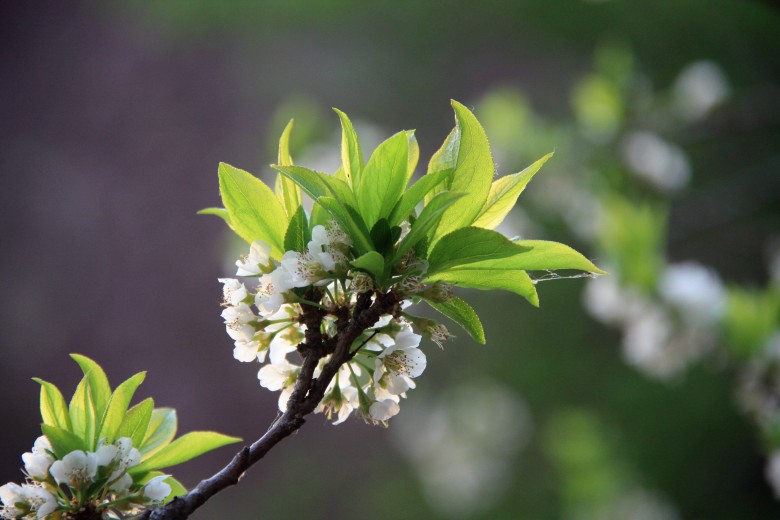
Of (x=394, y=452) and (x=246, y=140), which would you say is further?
(x=246, y=140)

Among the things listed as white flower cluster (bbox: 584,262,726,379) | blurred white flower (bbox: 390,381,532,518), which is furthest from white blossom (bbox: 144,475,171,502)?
blurred white flower (bbox: 390,381,532,518)

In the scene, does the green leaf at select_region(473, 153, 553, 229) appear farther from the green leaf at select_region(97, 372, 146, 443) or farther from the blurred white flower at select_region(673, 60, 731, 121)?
the blurred white flower at select_region(673, 60, 731, 121)

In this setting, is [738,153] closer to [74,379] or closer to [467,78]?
[467,78]

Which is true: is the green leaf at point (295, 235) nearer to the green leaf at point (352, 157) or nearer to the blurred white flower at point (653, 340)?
the green leaf at point (352, 157)

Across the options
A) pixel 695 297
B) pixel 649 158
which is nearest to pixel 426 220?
pixel 695 297

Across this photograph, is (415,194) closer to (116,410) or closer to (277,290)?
(277,290)

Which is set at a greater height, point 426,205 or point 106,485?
point 426,205

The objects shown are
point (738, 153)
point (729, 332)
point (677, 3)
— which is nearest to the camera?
point (729, 332)

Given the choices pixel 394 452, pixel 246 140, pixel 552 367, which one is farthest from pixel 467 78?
pixel 394 452
